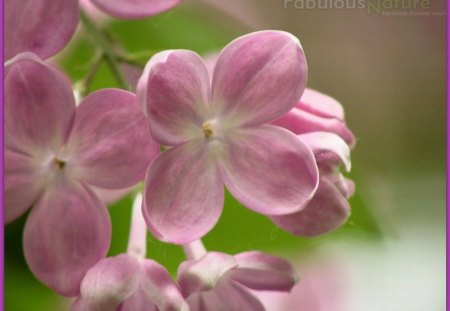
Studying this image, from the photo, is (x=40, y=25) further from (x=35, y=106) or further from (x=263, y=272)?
(x=263, y=272)

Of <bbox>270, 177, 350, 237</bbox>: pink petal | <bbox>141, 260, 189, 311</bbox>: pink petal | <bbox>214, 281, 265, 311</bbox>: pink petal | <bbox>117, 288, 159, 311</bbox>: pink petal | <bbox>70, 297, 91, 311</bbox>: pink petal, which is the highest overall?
<bbox>270, 177, 350, 237</bbox>: pink petal

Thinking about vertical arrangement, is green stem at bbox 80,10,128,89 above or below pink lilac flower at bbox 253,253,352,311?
above

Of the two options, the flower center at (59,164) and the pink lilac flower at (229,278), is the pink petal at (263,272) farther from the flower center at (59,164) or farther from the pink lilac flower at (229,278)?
the flower center at (59,164)

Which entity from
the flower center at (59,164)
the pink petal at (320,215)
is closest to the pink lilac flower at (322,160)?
the pink petal at (320,215)

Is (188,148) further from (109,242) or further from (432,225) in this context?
(432,225)

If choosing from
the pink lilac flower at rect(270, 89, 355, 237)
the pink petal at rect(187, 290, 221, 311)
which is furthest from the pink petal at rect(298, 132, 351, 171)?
the pink petal at rect(187, 290, 221, 311)

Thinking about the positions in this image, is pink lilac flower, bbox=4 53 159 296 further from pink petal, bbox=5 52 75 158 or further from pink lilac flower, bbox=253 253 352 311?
pink lilac flower, bbox=253 253 352 311
